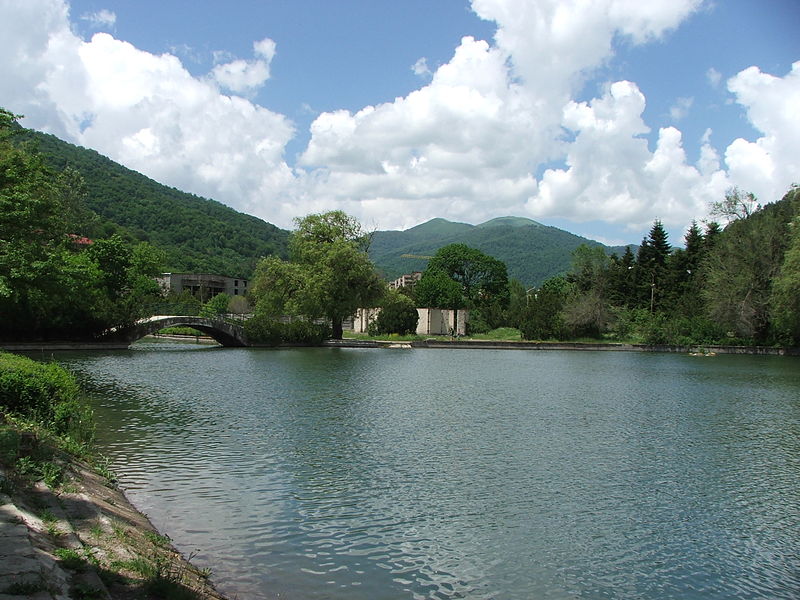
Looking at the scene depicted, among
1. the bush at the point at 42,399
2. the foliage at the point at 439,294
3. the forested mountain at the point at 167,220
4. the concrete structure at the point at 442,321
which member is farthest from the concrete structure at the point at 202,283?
the bush at the point at 42,399

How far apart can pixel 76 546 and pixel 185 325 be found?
49.7 m

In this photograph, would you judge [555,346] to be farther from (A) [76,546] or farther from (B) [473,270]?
(A) [76,546]

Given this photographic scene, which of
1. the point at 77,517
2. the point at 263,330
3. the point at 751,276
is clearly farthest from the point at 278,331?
Result: the point at 77,517

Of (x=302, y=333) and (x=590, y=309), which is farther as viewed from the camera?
(x=590, y=309)

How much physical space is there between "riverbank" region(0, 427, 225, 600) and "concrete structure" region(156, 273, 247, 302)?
115 meters

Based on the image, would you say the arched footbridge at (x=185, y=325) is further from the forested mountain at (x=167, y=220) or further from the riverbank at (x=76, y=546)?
the forested mountain at (x=167, y=220)

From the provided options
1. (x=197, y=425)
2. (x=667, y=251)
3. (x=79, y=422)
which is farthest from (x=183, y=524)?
(x=667, y=251)

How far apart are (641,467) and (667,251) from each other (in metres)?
78.7

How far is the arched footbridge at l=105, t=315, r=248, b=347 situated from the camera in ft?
163

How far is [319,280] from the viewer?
56.6 metres

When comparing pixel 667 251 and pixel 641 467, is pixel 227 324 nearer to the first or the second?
pixel 641 467

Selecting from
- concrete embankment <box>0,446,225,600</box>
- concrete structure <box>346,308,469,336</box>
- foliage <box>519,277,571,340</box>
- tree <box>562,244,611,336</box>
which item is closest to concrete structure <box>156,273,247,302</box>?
concrete structure <box>346,308,469,336</box>

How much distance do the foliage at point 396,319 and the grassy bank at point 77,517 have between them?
58.4 metres

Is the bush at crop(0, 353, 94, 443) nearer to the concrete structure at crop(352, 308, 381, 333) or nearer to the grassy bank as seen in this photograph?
the grassy bank
